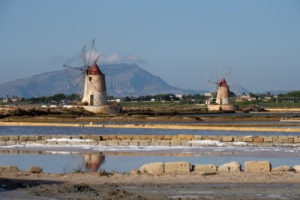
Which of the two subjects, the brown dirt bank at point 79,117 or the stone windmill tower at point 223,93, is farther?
the stone windmill tower at point 223,93

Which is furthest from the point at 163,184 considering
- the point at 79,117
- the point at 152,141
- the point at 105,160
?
the point at 79,117

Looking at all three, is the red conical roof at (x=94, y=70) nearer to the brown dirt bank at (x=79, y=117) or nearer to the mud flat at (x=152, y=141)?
the brown dirt bank at (x=79, y=117)

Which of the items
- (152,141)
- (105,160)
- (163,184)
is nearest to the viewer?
(163,184)

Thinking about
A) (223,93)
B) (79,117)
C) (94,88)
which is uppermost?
(223,93)

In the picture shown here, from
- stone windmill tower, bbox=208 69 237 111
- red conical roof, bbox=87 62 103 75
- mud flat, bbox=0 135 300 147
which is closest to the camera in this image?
mud flat, bbox=0 135 300 147

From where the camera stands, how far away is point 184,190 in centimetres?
970

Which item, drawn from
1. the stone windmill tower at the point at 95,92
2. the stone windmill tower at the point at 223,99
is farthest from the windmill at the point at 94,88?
the stone windmill tower at the point at 223,99

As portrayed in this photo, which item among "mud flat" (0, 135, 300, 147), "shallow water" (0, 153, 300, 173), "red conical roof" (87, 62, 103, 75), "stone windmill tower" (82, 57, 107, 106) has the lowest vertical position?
"shallow water" (0, 153, 300, 173)

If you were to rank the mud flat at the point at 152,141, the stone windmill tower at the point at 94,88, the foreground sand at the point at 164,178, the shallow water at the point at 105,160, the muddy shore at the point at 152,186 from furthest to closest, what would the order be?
the stone windmill tower at the point at 94,88 < the mud flat at the point at 152,141 < the shallow water at the point at 105,160 < the foreground sand at the point at 164,178 < the muddy shore at the point at 152,186

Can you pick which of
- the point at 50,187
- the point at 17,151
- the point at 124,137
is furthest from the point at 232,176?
the point at 124,137

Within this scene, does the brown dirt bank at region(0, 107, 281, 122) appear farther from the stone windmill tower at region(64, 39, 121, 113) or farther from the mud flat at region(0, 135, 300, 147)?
the mud flat at region(0, 135, 300, 147)

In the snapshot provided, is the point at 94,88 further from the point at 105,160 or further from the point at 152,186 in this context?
the point at 152,186

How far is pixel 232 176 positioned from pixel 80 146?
8701 mm

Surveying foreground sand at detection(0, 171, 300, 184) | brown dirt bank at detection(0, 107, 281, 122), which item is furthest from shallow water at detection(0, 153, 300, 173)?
brown dirt bank at detection(0, 107, 281, 122)
